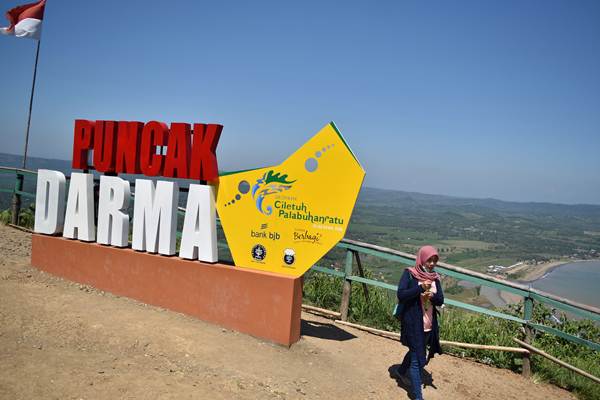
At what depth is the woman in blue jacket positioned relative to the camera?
464 centimetres

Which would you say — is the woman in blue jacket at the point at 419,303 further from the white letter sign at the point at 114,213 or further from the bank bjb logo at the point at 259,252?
the white letter sign at the point at 114,213

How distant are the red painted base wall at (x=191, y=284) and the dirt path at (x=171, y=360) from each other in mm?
161

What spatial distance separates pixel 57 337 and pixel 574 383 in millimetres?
6668

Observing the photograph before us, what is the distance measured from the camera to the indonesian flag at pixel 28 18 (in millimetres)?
10742

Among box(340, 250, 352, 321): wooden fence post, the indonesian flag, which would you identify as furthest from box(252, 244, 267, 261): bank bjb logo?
the indonesian flag

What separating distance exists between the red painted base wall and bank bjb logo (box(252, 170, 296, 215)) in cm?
90

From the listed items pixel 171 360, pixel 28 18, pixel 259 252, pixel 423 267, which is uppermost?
pixel 28 18

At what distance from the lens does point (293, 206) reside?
19.5 ft

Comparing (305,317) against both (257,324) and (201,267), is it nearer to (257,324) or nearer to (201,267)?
(257,324)

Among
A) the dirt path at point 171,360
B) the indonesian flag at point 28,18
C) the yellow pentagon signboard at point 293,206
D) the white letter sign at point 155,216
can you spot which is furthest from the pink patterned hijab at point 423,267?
the indonesian flag at point 28,18

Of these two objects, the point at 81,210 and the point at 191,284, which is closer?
the point at 191,284

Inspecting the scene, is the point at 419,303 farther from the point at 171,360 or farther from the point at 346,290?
the point at 171,360

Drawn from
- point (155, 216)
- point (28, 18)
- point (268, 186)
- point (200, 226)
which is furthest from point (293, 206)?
point (28, 18)

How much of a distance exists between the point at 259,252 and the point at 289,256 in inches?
18.1
